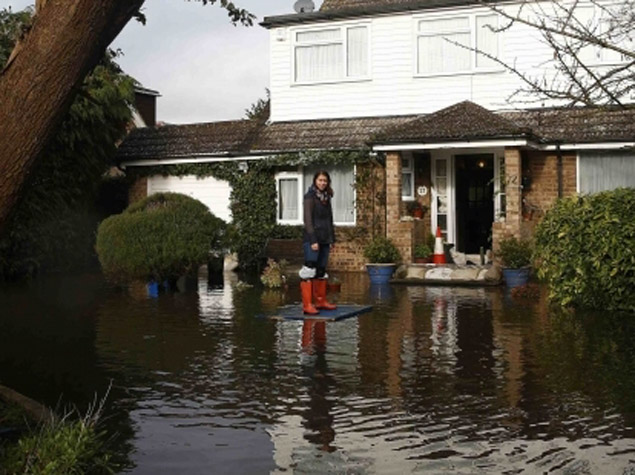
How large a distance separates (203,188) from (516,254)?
9.95 meters

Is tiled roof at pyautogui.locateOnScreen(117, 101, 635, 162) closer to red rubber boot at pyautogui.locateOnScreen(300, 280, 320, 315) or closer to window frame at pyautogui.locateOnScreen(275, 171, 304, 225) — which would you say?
window frame at pyautogui.locateOnScreen(275, 171, 304, 225)

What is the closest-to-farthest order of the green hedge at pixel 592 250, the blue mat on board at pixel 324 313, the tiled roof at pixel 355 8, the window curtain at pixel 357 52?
1. the green hedge at pixel 592 250
2. the blue mat on board at pixel 324 313
3. the tiled roof at pixel 355 8
4. the window curtain at pixel 357 52

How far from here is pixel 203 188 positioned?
2503 centimetres

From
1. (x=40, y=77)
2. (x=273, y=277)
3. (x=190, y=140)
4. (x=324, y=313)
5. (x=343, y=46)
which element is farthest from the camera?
(x=190, y=140)

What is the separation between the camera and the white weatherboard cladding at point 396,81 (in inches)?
855

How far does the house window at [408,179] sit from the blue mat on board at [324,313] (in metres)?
8.37

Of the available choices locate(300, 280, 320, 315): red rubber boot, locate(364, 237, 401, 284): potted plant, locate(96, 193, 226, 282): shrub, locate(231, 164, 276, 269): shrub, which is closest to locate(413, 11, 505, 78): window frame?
locate(231, 164, 276, 269): shrub

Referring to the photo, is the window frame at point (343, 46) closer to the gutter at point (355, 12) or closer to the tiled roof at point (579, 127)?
the gutter at point (355, 12)

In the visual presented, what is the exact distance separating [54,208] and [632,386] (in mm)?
16408

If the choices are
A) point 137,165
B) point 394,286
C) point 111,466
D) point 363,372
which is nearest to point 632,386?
point 363,372

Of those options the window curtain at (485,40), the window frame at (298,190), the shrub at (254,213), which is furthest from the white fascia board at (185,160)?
the window curtain at (485,40)

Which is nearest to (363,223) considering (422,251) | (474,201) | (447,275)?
(422,251)

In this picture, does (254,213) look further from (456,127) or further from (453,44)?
(453,44)

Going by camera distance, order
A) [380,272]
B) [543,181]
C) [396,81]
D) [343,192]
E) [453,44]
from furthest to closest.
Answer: [343,192] → [396,81] → [453,44] → [543,181] → [380,272]
